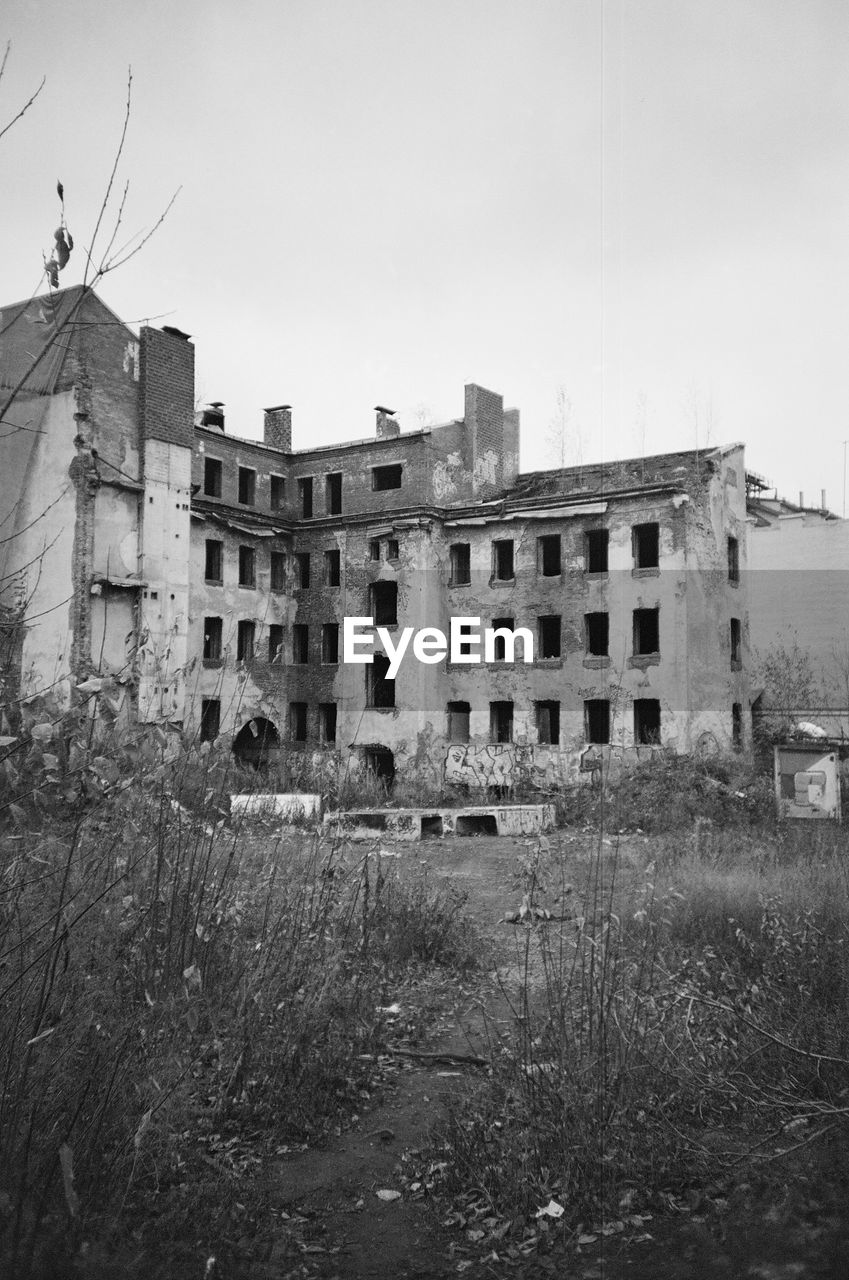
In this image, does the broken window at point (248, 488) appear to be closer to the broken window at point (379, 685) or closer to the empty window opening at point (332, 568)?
the empty window opening at point (332, 568)

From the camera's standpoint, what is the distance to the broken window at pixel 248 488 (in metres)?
31.2

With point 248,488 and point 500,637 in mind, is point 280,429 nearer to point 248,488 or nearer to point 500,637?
point 248,488

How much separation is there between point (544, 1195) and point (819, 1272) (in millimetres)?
1419

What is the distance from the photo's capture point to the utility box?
17.9 m

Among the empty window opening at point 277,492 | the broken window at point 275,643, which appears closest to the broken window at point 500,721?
the broken window at point 275,643

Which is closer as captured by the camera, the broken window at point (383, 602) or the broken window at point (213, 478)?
the broken window at point (213, 478)

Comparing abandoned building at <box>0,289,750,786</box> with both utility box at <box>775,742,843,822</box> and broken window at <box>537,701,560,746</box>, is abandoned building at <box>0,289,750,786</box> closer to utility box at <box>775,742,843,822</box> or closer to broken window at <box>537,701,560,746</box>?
broken window at <box>537,701,560,746</box>

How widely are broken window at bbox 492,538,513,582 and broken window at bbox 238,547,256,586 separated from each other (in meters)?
7.41

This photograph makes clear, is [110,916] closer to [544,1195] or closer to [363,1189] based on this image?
[363,1189]

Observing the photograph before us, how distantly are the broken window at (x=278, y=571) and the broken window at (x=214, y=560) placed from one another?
2.44m

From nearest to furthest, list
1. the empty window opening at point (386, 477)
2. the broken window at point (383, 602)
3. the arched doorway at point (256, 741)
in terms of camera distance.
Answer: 1. the arched doorway at point (256, 741)
2. the broken window at point (383, 602)
3. the empty window opening at point (386, 477)

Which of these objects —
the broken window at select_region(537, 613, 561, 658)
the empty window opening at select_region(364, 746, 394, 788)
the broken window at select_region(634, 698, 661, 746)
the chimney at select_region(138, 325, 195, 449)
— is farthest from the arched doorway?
the broken window at select_region(634, 698, 661, 746)

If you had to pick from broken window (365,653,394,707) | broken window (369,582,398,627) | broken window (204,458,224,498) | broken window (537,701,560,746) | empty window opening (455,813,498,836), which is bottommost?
empty window opening (455,813,498,836)

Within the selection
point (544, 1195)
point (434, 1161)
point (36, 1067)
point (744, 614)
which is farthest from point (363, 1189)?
point (744, 614)
